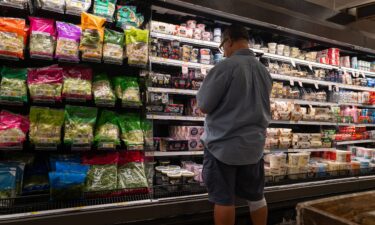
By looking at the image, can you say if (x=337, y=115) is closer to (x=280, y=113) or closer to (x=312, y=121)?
(x=312, y=121)

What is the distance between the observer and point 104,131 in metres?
2.58

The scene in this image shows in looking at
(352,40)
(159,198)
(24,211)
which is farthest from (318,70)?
(24,211)

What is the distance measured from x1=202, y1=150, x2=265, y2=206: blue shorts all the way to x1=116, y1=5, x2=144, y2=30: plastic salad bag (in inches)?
56.5

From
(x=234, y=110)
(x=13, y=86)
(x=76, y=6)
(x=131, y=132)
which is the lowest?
(x=131, y=132)

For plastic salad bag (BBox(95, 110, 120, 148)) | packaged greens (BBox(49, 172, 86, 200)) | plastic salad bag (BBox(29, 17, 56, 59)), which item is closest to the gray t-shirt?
plastic salad bag (BBox(95, 110, 120, 148))

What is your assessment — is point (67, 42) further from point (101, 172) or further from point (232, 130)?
point (232, 130)

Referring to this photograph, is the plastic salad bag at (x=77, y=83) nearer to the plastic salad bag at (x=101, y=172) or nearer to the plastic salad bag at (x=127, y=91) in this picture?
the plastic salad bag at (x=127, y=91)

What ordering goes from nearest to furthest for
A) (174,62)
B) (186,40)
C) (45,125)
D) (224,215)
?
(224,215) → (45,125) → (174,62) → (186,40)

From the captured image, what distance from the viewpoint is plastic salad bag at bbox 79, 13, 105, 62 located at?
2453 mm

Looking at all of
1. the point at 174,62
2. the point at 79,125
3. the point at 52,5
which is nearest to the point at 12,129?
the point at 79,125

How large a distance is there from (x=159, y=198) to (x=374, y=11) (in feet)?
12.0

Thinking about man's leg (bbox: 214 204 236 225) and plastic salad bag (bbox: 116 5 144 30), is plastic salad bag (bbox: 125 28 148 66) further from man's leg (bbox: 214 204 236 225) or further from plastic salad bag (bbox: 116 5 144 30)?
man's leg (bbox: 214 204 236 225)

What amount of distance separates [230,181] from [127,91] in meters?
1.26

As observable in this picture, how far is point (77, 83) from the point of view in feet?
8.13
